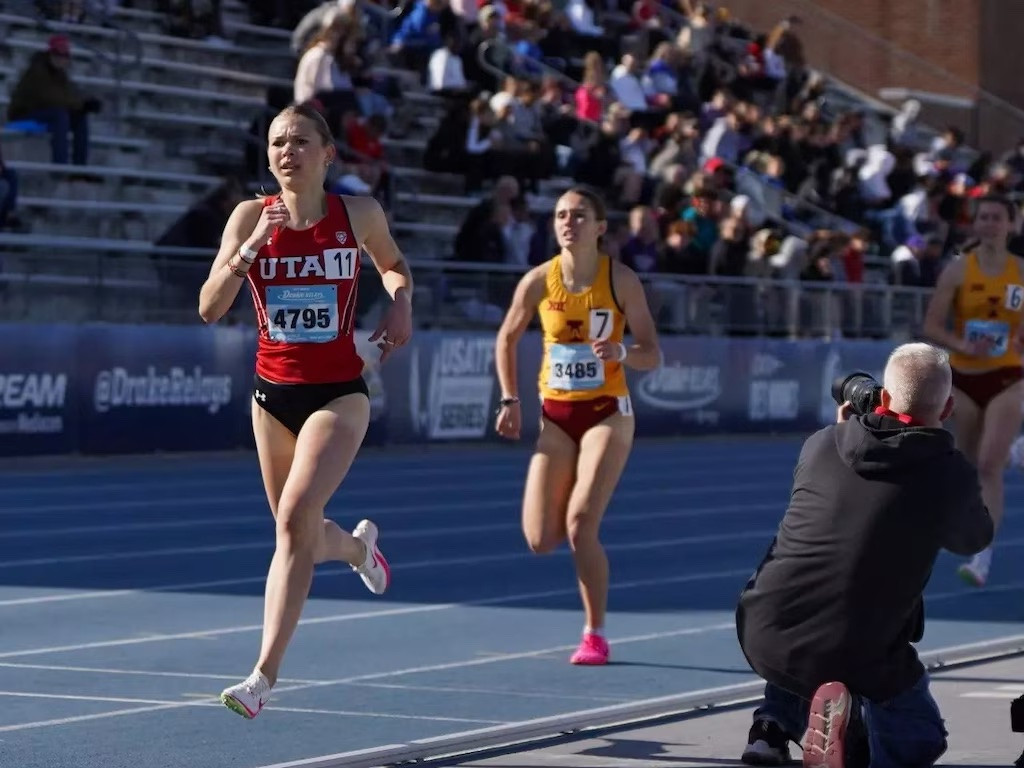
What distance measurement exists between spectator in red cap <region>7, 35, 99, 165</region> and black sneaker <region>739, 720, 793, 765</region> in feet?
50.4

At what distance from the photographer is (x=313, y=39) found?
965 inches

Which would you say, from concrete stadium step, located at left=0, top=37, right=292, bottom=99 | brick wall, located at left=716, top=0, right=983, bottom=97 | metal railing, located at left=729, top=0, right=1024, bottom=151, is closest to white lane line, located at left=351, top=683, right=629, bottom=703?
concrete stadium step, located at left=0, top=37, right=292, bottom=99

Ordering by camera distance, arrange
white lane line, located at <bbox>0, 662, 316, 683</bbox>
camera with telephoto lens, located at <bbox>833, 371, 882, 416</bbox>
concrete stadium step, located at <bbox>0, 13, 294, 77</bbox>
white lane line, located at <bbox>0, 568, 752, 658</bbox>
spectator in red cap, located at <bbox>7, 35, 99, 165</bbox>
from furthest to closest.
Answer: concrete stadium step, located at <bbox>0, 13, 294, 77</bbox> → spectator in red cap, located at <bbox>7, 35, 99, 165</bbox> → white lane line, located at <bbox>0, 568, 752, 658</bbox> → white lane line, located at <bbox>0, 662, 316, 683</bbox> → camera with telephoto lens, located at <bbox>833, 371, 882, 416</bbox>

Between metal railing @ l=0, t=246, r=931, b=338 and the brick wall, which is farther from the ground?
the brick wall

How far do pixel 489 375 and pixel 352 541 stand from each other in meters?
14.5

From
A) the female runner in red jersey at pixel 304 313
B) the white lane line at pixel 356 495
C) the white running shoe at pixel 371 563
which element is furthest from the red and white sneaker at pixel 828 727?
the white lane line at pixel 356 495

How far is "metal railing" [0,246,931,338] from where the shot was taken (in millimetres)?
18688

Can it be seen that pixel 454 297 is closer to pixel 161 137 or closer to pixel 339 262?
pixel 161 137

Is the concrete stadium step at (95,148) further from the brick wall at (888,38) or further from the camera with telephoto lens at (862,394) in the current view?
the brick wall at (888,38)

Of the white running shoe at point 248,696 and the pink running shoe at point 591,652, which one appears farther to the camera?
the pink running shoe at point 591,652

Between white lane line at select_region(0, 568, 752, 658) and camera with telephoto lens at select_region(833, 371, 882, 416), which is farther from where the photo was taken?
white lane line at select_region(0, 568, 752, 658)

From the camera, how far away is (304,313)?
787cm

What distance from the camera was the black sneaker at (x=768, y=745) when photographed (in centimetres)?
712

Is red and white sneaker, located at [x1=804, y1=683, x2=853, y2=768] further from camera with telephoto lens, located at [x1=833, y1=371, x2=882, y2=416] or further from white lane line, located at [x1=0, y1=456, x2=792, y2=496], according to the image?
white lane line, located at [x1=0, y1=456, x2=792, y2=496]
